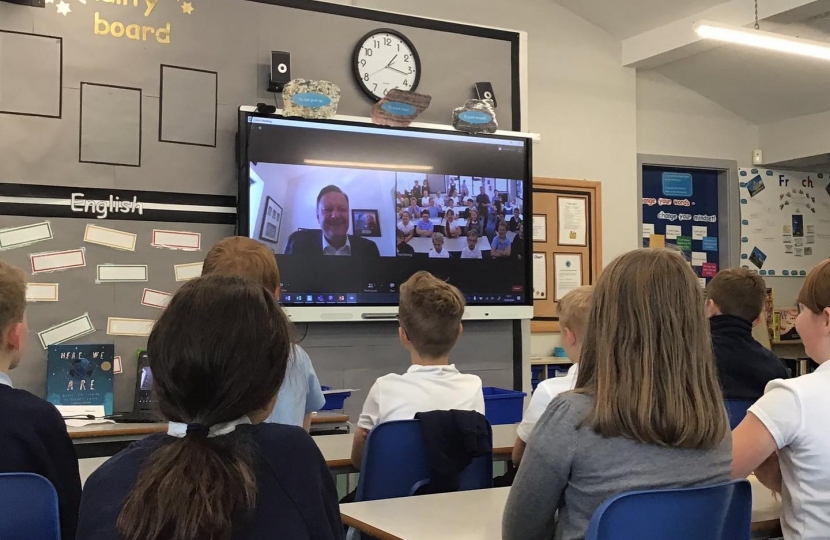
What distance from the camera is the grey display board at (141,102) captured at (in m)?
3.41

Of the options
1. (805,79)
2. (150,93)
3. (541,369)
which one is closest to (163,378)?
(150,93)

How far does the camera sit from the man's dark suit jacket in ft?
12.6

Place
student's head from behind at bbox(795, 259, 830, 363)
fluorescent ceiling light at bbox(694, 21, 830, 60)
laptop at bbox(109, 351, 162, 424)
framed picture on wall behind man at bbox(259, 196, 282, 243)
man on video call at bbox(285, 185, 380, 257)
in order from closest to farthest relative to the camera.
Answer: student's head from behind at bbox(795, 259, 830, 363) < laptop at bbox(109, 351, 162, 424) < framed picture on wall behind man at bbox(259, 196, 282, 243) < man on video call at bbox(285, 185, 380, 257) < fluorescent ceiling light at bbox(694, 21, 830, 60)

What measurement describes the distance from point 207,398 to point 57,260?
267 cm

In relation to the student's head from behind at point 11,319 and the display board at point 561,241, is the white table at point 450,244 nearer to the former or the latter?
the display board at point 561,241

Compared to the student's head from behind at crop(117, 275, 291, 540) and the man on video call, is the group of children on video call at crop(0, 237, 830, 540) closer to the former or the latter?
the student's head from behind at crop(117, 275, 291, 540)

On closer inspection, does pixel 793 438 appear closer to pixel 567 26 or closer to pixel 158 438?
pixel 158 438

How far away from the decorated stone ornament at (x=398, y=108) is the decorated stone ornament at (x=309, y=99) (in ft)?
0.89


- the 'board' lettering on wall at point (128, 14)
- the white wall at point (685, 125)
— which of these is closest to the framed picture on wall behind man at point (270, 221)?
the 'board' lettering on wall at point (128, 14)

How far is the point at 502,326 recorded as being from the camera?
179 inches

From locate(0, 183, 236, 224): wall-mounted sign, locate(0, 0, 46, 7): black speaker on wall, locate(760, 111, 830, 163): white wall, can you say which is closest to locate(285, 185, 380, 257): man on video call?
locate(0, 183, 236, 224): wall-mounted sign

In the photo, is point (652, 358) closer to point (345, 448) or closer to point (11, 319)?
point (345, 448)

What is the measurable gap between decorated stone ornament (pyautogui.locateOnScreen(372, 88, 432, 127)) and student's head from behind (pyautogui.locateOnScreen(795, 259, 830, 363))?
102 inches

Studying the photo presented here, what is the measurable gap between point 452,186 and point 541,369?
73.9 inches
